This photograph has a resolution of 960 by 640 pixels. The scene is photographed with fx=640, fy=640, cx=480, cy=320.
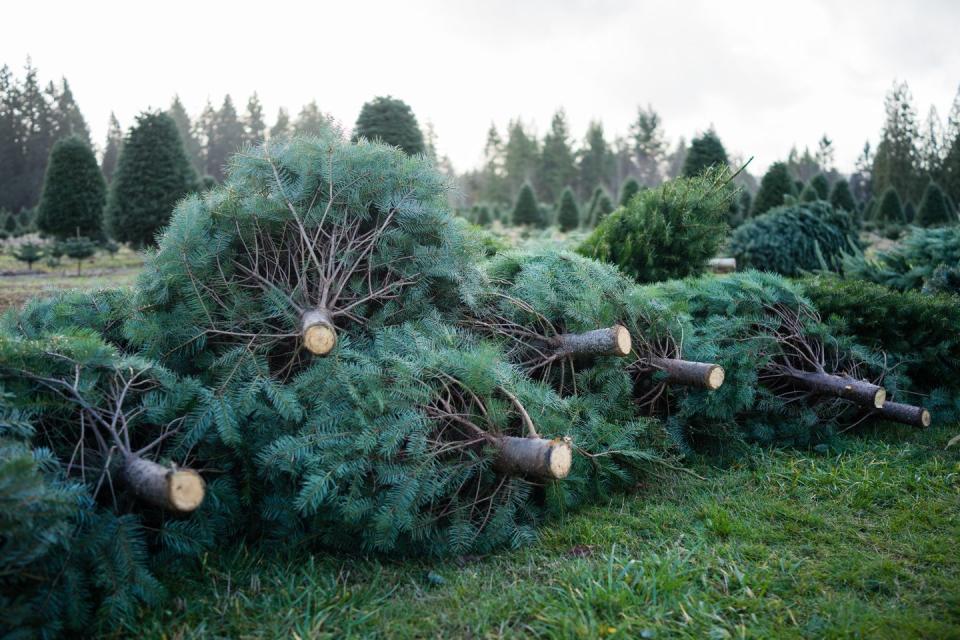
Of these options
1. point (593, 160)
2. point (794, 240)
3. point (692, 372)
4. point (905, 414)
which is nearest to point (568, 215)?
point (794, 240)

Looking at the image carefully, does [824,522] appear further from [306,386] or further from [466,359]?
[306,386]

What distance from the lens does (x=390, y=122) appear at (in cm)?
1234

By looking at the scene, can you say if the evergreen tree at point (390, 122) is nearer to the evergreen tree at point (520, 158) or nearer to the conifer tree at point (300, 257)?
the conifer tree at point (300, 257)

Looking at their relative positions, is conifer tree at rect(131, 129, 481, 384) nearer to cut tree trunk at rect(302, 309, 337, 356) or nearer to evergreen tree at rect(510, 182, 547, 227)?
cut tree trunk at rect(302, 309, 337, 356)

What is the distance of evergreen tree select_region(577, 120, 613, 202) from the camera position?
163 ft

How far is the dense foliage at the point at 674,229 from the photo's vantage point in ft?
18.9

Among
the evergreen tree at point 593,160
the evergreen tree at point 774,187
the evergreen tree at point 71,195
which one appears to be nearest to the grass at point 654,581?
the evergreen tree at point 774,187

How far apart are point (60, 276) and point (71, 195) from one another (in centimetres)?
670

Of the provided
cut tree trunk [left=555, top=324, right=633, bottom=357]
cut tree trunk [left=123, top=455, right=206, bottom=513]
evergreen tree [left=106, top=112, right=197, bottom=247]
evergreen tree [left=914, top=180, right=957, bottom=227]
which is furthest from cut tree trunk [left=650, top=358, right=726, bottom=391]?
evergreen tree [left=914, top=180, right=957, bottom=227]

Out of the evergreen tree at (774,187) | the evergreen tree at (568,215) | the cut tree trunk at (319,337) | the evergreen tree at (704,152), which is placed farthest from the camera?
the evergreen tree at (568,215)

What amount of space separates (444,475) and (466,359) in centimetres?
50

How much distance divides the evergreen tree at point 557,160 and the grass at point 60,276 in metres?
34.9

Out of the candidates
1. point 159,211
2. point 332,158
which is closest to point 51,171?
point 159,211

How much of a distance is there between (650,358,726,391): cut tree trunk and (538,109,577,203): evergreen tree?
4482 cm
